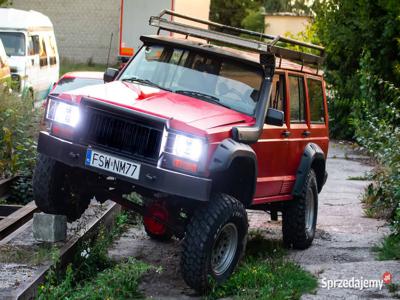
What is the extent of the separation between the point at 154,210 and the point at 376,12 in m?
14.4

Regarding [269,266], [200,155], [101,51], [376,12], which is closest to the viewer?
[200,155]

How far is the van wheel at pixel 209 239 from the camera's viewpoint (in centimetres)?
742

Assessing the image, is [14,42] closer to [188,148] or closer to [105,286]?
[188,148]

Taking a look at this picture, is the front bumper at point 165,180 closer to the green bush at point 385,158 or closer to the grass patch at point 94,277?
the grass patch at point 94,277

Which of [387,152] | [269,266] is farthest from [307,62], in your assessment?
[269,266]

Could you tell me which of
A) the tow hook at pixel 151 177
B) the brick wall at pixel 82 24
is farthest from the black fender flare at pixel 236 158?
the brick wall at pixel 82 24

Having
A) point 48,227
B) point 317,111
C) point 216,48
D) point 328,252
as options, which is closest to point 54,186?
point 48,227

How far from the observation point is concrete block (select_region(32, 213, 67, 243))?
327 inches

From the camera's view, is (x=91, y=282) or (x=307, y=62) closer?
(x=91, y=282)

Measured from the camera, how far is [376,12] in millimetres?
21344

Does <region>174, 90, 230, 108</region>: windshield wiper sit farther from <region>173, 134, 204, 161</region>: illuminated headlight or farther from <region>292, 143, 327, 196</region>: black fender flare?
<region>292, 143, 327, 196</region>: black fender flare

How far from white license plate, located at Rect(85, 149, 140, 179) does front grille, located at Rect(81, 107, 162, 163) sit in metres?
0.09

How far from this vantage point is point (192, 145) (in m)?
7.45

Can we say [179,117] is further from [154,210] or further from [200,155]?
[154,210]
